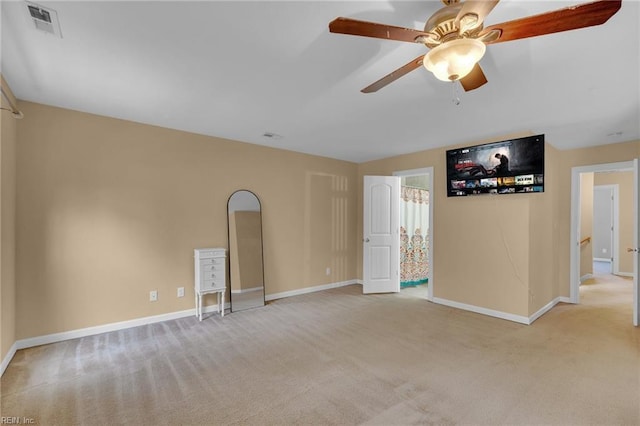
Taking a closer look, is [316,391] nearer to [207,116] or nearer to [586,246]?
[207,116]

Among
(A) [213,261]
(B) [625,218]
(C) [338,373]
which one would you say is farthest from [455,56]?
(B) [625,218]

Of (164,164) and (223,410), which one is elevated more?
(164,164)

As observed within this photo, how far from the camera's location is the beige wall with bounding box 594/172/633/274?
6.68 meters

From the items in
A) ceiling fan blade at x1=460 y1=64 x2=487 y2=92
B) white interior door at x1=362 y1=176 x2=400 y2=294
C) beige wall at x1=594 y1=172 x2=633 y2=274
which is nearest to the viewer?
ceiling fan blade at x1=460 y1=64 x2=487 y2=92

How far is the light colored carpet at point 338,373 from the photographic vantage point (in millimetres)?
2035

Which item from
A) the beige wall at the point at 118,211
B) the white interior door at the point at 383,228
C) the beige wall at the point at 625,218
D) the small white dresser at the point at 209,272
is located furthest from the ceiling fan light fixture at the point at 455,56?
the beige wall at the point at 625,218

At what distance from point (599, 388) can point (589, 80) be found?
2463 millimetres

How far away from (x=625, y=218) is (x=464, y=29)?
8335 mm

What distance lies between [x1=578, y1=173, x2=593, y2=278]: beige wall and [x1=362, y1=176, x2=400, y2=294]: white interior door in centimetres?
405

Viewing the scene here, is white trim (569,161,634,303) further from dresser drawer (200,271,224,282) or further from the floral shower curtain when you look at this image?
dresser drawer (200,271,224,282)

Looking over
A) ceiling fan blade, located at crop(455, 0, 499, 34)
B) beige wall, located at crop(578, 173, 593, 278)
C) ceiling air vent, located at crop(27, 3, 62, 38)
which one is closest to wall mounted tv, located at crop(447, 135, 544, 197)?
ceiling fan blade, located at crop(455, 0, 499, 34)

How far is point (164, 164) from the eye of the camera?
12.5 ft

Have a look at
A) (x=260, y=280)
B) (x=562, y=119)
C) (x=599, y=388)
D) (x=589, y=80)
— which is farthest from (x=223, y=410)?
(x=562, y=119)

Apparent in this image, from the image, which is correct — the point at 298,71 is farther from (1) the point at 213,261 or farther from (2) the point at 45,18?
(1) the point at 213,261
